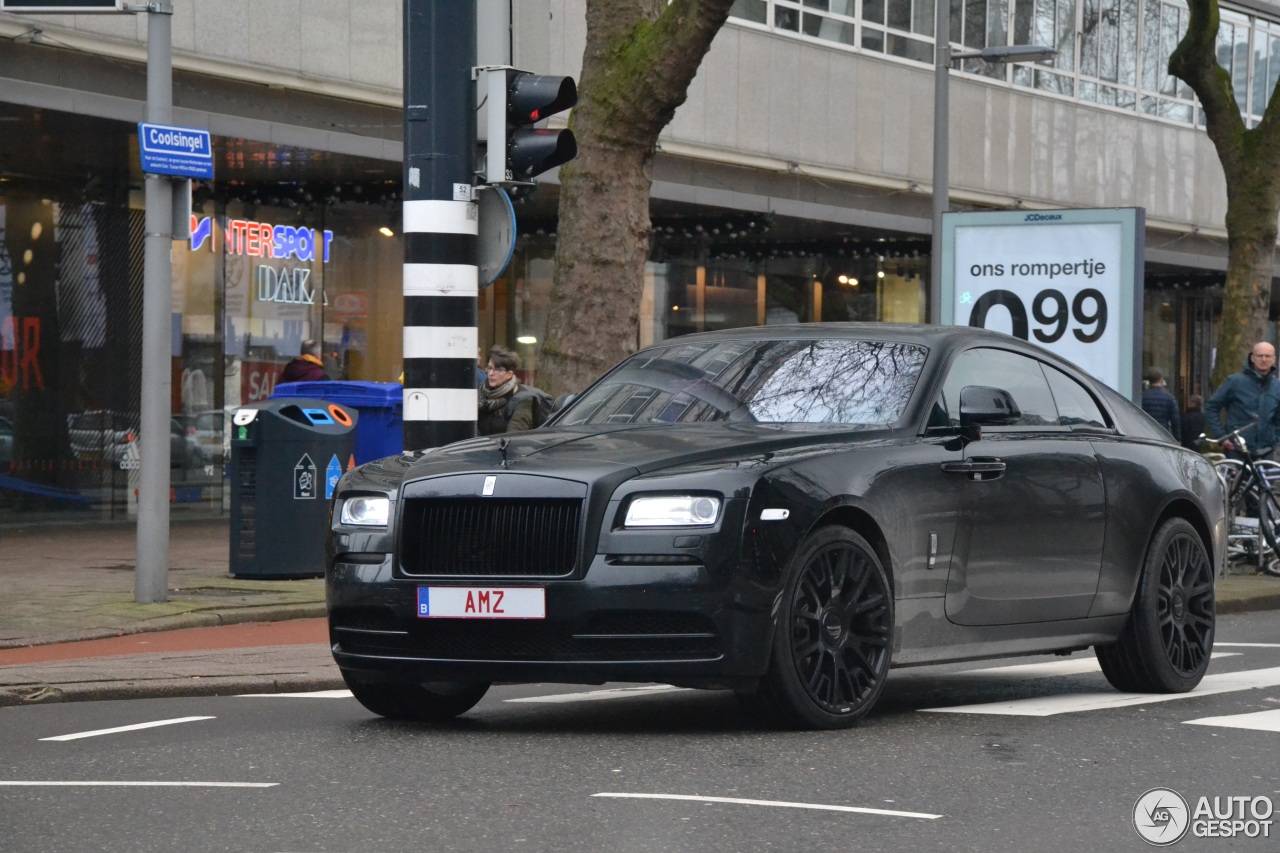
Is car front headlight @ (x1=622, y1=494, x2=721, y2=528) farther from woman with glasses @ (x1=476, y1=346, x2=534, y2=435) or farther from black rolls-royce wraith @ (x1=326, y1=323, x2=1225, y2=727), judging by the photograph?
woman with glasses @ (x1=476, y1=346, x2=534, y2=435)

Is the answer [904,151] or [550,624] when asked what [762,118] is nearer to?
[904,151]

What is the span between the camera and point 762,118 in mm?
26406

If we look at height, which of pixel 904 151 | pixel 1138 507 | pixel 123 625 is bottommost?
pixel 123 625

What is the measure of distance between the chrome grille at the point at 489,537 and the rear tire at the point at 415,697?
630 millimetres

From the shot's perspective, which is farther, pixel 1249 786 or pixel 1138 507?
pixel 1138 507

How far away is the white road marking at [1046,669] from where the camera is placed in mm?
9961

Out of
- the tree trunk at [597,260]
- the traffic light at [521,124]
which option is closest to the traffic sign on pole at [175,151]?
the traffic light at [521,124]

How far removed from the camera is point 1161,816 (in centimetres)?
584

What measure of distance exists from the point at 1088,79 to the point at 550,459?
27500mm

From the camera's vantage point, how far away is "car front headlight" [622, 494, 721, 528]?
6.96 metres

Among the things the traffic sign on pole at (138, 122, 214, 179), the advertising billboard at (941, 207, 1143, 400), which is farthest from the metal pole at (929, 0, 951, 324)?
the traffic sign on pole at (138, 122, 214, 179)

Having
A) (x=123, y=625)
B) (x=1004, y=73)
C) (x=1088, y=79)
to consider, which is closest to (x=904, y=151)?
(x=1004, y=73)

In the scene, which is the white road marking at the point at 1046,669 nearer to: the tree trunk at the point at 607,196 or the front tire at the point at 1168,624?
the front tire at the point at 1168,624

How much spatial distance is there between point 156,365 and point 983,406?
6.57m
